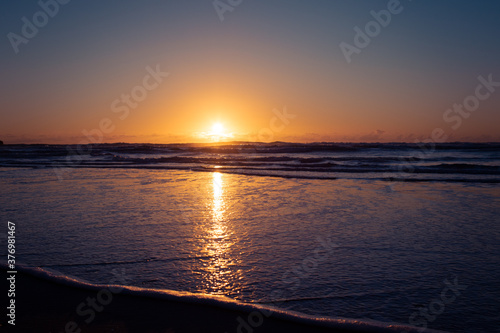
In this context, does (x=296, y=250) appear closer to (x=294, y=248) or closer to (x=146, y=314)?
(x=294, y=248)

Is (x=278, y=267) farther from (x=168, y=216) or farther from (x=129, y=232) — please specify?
(x=168, y=216)

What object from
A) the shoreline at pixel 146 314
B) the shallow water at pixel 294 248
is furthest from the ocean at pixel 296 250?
the shoreline at pixel 146 314

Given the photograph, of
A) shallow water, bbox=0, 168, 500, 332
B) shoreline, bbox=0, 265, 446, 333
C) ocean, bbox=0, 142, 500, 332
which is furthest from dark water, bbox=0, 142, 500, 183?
shoreline, bbox=0, 265, 446, 333

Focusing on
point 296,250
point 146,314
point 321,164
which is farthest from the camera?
point 321,164

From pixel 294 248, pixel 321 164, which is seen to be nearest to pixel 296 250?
pixel 294 248

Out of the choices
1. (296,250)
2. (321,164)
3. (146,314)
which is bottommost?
(146,314)

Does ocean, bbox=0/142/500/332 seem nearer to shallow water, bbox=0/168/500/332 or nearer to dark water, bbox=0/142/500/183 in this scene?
shallow water, bbox=0/168/500/332

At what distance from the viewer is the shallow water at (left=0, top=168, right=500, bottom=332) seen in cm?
349

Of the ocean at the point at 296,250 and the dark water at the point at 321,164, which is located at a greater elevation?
the dark water at the point at 321,164

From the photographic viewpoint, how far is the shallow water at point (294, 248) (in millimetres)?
3486

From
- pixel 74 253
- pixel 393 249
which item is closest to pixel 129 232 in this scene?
pixel 74 253

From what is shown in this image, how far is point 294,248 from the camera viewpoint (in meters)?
4.91

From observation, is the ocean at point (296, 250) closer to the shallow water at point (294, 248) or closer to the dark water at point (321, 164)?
the shallow water at point (294, 248)

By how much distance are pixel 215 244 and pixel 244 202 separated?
3593mm
